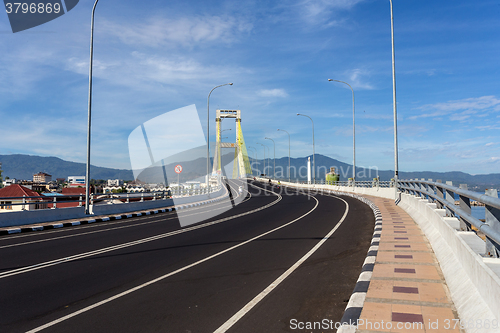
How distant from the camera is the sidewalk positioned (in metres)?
4.21

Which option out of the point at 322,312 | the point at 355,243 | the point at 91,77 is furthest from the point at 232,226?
the point at 91,77

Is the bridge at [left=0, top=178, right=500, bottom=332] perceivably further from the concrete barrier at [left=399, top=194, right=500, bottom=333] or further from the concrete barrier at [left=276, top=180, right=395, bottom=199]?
the concrete barrier at [left=276, top=180, right=395, bottom=199]

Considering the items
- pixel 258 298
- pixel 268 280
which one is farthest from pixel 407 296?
pixel 268 280

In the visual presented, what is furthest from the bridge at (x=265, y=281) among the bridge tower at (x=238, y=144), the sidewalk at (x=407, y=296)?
the bridge tower at (x=238, y=144)

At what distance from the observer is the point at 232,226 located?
1525 centimetres

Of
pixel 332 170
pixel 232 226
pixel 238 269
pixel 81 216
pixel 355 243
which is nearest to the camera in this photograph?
pixel 238 269

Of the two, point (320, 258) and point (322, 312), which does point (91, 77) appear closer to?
point (320, 258)

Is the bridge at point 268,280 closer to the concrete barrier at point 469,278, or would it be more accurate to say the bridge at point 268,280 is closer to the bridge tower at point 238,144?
the concrete barrier at point 469,278

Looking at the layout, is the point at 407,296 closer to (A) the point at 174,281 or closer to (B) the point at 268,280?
(B) the point at 268,280

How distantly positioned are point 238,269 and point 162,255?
2.50 meters

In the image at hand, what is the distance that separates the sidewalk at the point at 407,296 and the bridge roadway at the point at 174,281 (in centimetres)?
57

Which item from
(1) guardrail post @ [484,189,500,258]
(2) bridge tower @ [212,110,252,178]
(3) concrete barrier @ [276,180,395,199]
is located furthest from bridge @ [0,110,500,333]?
(2) bridge tower @ [212,110,252,178]

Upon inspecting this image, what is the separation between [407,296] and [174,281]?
4051 millimetres

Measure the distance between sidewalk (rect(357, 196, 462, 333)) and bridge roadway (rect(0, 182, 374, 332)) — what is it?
1.87 feet
